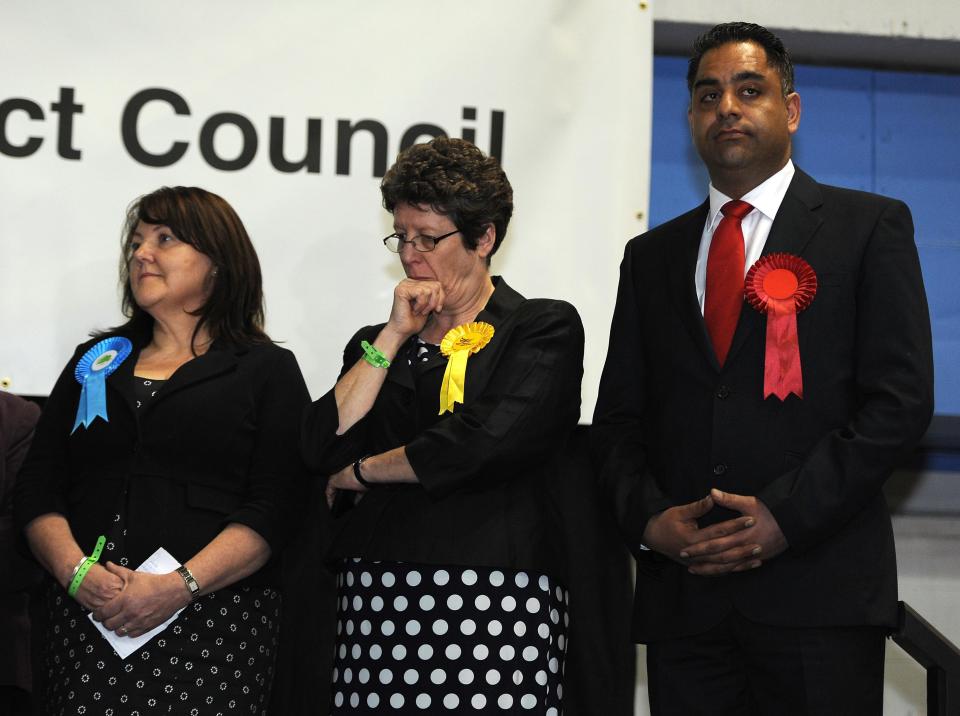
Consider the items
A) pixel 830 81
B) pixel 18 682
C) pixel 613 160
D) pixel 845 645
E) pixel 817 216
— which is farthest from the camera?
pixel 830 81

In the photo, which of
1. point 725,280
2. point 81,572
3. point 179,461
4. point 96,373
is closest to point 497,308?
point 725,280

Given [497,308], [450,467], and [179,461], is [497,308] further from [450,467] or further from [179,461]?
[179,461]

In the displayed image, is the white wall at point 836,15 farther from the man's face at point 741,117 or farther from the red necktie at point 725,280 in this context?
the red necktie at point 725,280

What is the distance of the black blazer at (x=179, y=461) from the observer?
2492 millimetres

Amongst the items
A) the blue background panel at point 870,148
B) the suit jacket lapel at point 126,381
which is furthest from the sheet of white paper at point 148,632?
the blue background panel at point 870,148

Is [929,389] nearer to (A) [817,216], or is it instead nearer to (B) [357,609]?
(A) [817,216]

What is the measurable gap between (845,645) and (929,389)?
1.51ft

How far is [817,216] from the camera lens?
7.51ft

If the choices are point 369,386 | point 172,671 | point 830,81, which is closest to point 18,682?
point 172,671

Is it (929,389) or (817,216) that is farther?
(817,216)

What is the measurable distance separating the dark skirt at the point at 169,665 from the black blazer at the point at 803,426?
0.79 meters

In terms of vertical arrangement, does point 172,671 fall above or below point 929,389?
below

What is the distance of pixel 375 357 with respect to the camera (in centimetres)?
249

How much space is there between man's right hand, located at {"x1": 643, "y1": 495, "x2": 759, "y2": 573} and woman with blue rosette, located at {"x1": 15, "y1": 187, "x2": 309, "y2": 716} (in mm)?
816
